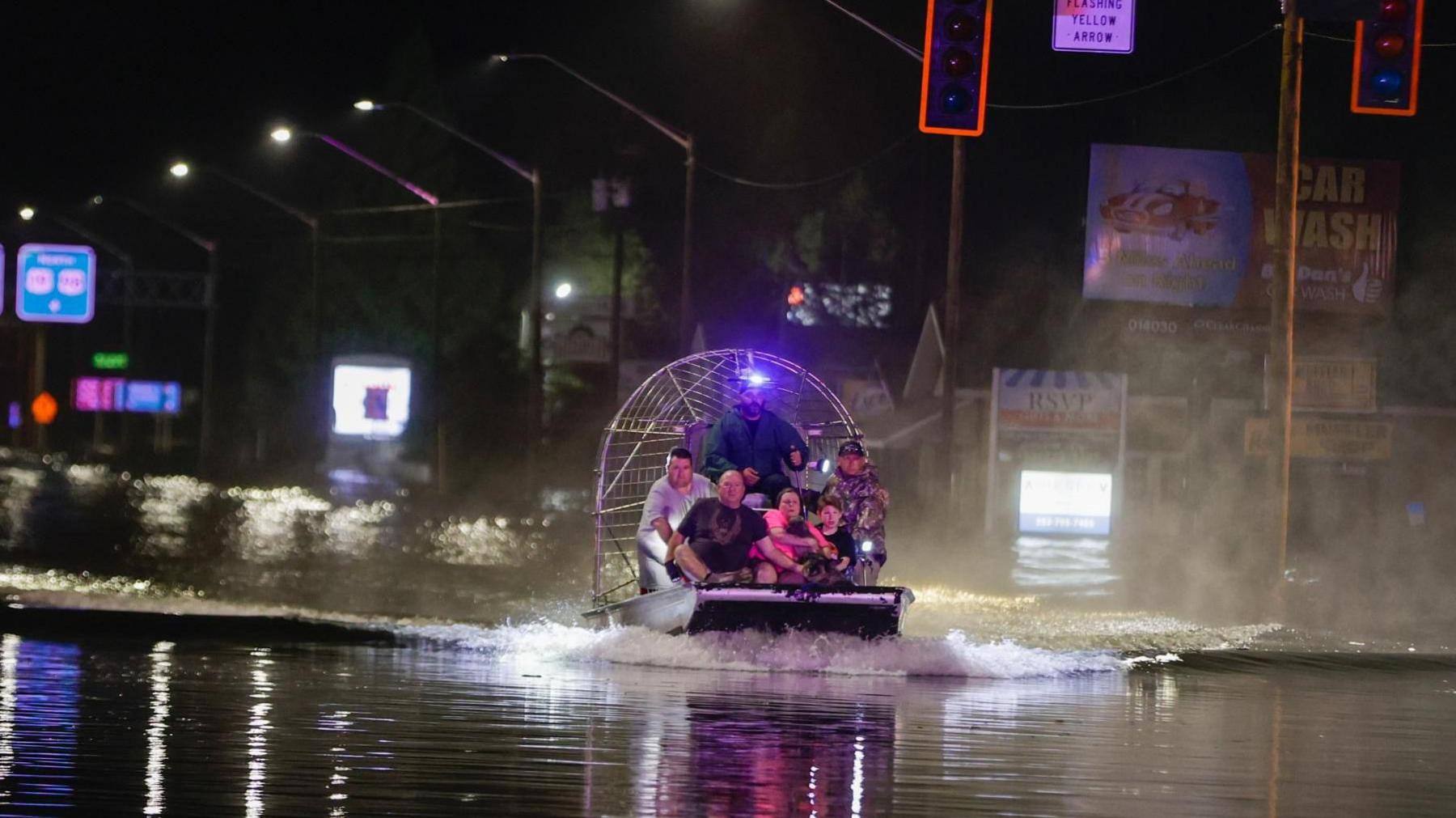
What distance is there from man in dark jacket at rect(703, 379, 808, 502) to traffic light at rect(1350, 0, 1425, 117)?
6.01 metres

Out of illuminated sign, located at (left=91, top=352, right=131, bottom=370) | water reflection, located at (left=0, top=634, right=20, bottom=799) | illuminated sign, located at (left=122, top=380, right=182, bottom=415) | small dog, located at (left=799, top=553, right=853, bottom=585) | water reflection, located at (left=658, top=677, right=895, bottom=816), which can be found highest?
illuminated sign, located at (left=91, top=352, right=131, bottom=370)

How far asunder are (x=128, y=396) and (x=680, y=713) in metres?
80.5

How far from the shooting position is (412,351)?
7750 cm

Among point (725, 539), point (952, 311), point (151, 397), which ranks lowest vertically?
point (725, 539)

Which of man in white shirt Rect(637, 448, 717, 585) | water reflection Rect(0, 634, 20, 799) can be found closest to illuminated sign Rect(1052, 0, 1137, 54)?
man in white shirt Rect(637, 448, 717, 585)

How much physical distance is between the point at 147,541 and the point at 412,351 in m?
46.8

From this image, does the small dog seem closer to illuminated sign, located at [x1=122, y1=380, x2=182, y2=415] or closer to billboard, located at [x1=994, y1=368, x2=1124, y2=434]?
billboard, located at [x1=994, y1=368, x2=1124, y2=434]

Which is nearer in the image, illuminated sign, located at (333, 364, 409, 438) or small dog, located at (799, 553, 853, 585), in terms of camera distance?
small dog, located at (799, 553, 853, 585)

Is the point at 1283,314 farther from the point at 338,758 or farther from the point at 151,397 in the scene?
the point at 151,397

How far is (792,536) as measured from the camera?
16797 millimetres

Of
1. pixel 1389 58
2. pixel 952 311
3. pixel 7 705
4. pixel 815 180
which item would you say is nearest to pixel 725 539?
pixel 7 705

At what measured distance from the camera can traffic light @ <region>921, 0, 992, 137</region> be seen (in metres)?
17.5

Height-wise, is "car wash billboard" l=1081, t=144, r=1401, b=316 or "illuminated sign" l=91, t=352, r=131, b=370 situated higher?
"car wash billboard" l=1081, t=144, r=1401, b=316

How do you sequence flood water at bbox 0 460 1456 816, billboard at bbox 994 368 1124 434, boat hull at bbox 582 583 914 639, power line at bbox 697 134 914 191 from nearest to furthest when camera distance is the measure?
flood water at bbox 0 460 1456 816
boat hull at bbox 582 583 914 639
billboard at bbox 994 368 1124 434
power line at bbox 697 134 914 191
